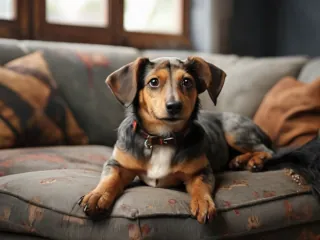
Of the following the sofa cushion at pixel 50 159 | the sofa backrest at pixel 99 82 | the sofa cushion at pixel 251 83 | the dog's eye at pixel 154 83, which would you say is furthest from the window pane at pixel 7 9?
the dog's eye at pixel 154 83

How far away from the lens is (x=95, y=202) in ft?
5.17

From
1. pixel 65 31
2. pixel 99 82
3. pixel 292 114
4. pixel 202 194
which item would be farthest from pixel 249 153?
pixel 65 31

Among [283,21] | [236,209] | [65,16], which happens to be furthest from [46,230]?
[283,21]

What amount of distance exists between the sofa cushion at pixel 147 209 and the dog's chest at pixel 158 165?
85 mm

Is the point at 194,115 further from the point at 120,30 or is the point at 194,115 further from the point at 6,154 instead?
the point at 120,30

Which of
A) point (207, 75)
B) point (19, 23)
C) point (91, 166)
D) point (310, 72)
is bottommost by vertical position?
point (91, 166)

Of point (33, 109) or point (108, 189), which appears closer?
point (108, 189)

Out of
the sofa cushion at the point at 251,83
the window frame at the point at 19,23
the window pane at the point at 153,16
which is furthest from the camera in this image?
the window pane at the point at 153,16

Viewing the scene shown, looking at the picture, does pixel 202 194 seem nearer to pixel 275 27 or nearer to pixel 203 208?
pixel 203 208

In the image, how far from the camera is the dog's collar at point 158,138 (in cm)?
192

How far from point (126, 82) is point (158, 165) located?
1.19 feet

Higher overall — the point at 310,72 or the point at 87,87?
the point at 310,72

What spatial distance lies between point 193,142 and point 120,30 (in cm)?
214

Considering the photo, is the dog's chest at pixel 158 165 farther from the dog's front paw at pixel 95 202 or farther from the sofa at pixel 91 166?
the dog's front paw at pixel 95 202
